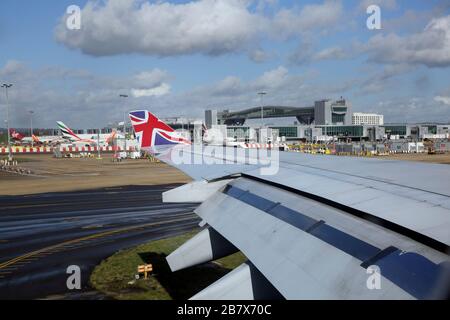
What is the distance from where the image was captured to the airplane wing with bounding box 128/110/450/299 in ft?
14.0

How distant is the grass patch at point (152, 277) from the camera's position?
14055mm

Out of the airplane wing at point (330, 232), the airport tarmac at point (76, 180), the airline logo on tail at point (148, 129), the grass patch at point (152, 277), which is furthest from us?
the airport tarmac at point (76, 180)

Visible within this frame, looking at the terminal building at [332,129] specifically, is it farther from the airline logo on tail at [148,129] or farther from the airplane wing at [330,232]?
the airplane wing at [330,232]

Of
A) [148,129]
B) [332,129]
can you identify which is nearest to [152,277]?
[148,129]

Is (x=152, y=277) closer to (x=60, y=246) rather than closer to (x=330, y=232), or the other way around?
(x=60, y=246)

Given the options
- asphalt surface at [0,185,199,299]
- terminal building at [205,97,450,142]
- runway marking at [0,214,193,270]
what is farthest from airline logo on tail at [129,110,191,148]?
terminal building at [205,97,450,142]

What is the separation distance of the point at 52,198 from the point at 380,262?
35.2m

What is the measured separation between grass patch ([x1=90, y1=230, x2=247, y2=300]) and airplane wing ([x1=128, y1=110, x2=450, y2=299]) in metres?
5.83

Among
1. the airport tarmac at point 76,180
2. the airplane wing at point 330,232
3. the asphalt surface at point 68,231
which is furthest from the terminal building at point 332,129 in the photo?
the airplane wing at point 330,232

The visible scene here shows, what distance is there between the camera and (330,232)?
5.52m

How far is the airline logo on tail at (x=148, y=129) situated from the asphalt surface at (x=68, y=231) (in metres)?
4.85

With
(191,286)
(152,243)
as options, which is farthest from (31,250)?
(191,286)
